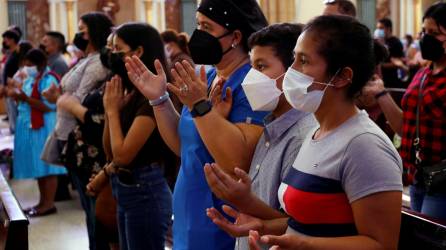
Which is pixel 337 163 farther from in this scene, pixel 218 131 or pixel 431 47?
pixel 431 47

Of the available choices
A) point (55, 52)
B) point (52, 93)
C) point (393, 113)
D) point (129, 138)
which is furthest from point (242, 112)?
point (55, 52)

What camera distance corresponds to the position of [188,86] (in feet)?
7.18

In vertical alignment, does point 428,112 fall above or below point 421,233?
above

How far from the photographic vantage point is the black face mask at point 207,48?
7.93 feet

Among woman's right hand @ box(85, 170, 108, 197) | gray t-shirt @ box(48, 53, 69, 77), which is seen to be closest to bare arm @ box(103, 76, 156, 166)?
woman's right hand @ box(85, 170, 108, 197)

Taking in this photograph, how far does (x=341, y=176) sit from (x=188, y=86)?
713mm

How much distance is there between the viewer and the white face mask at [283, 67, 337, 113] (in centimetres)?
177

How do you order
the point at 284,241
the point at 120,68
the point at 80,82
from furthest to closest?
the point at 80,82 < the point at 120,68 < the point at 284,241

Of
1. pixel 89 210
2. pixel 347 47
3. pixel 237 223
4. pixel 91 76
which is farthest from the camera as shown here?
pixel 91 76

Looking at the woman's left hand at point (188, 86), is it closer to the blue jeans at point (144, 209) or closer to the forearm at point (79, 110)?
the blue jeans at point (144, 209)

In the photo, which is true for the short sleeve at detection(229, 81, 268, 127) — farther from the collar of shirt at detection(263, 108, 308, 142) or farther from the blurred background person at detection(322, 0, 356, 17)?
the blurred background person at detection(322, 0, 356, 17)

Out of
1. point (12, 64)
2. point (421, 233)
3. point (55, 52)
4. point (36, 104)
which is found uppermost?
point (55, 52)

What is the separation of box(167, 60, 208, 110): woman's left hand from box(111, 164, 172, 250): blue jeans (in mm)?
1140

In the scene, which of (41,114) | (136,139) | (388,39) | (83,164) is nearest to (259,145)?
(136,139)
